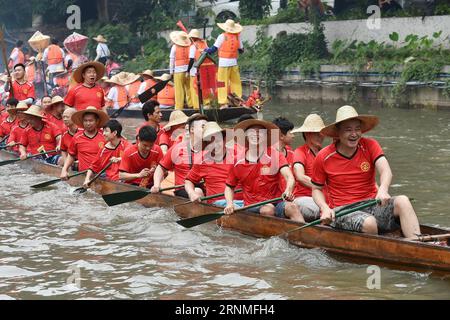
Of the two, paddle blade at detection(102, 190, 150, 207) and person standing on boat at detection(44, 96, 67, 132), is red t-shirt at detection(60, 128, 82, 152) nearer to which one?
person standing on boat at detection(44, 96, 67, 132)

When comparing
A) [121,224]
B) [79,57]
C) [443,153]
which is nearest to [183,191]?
[121,224]

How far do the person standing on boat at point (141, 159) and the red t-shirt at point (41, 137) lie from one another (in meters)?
3.16

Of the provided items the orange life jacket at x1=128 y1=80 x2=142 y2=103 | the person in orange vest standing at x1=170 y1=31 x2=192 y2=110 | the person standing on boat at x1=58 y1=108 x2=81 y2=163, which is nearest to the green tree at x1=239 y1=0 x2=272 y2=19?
the orange life jacket at x1=128 y1=80 x2=142 y2=103

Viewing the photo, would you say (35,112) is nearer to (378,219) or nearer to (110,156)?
(110,156)

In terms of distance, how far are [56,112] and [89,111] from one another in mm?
2472

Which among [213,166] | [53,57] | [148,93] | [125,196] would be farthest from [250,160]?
[53,57]

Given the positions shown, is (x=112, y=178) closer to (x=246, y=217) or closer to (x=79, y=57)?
(x=246, y=217)

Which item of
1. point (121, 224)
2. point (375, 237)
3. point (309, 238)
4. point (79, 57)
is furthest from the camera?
point (79, 57)

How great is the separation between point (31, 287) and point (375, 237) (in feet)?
9.18

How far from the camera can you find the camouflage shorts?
22.9 ft

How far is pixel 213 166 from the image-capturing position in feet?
28.8

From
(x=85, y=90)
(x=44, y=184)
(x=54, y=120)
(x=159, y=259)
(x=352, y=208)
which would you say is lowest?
(x=159, y=259)

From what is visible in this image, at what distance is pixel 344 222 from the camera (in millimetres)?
7168

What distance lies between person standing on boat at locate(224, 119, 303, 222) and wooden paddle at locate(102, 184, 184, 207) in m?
1.27
